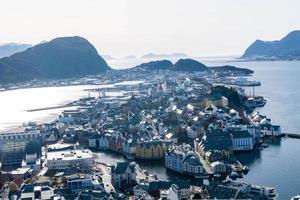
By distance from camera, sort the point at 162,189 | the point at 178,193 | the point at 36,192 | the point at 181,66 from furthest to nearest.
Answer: the point at 181,66 → the point at 162,189 → the point at 36,192 → the point at 178,193

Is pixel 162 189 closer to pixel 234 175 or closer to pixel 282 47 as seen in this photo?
pixel 234 175

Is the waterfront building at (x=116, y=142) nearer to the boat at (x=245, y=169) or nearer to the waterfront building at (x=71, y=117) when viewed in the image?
the boat at (x=245, y=169)

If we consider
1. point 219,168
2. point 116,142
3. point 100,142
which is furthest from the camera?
point 100,142

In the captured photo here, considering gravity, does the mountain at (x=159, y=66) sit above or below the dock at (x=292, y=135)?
above

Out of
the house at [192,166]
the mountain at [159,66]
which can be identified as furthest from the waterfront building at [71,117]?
the mountain at [159,66]

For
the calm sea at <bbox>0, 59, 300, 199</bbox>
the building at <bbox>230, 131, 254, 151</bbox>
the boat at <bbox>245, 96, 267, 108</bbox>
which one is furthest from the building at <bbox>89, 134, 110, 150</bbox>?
the boat at <bbox>245, 96, 267, 108</bbox>

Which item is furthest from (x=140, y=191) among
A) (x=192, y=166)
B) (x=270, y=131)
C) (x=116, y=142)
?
(x=270, y=131)
